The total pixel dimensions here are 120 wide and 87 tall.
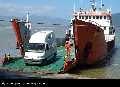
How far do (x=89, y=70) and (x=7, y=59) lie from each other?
579cm

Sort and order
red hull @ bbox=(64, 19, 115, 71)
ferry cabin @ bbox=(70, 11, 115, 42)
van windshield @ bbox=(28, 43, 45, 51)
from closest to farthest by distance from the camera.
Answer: van windshield @ bbox=(28, 43, 45, 51)
red hull @ bbox=(64, 19, 115, 71)
ferry cabin @ bbox=(70, 11, 115, 42)

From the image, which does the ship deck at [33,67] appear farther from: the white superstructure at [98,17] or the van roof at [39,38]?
the white superstructure at [98,17]

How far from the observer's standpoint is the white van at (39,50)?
22.6 metres

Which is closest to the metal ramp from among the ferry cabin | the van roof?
the van roof

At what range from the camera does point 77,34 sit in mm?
24922

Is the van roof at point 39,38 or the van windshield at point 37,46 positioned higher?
the van roof at point 39,38

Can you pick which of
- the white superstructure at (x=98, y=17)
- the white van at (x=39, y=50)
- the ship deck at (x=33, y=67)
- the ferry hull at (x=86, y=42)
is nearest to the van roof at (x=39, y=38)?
the white van at (x=39, y=50)

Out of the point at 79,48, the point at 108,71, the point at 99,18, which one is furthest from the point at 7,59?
the point at 99,18

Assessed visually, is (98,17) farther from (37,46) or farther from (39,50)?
(39,50)

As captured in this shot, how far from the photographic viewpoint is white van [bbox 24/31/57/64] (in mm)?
22562

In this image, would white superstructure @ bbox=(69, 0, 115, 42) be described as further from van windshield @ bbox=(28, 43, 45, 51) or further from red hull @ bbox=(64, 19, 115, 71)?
van windshield @ bbox=(28, 43, 45, 51)

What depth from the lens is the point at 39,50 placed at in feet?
75.2
